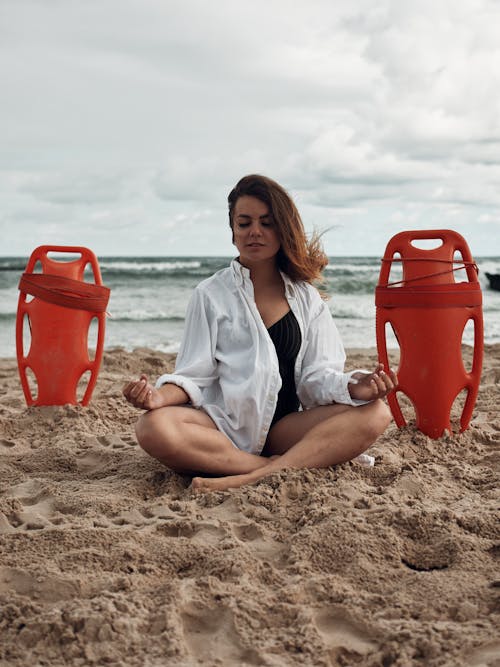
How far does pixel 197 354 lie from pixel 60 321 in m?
1.39

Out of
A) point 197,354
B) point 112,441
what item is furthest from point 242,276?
point 112,441

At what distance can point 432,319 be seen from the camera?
10.9 feet

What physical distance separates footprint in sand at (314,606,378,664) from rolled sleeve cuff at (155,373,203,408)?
112cm

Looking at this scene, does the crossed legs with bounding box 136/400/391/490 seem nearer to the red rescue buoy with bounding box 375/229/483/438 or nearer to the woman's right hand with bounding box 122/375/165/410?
the woman's right hand with bounding box 122/375/165/410

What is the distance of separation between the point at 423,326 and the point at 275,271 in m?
0.78

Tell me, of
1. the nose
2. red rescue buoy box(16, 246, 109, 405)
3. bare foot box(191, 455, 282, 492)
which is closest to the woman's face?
the nose

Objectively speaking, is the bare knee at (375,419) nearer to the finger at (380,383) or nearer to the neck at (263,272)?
the finger at (380,383)

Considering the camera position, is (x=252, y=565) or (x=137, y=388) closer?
A: (x=252, y=565)

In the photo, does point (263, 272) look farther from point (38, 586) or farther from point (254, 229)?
point (38, 586)

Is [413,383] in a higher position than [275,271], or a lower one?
lower

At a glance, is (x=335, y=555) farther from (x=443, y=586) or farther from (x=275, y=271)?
(x=275, y=271)

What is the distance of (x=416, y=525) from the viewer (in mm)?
2295

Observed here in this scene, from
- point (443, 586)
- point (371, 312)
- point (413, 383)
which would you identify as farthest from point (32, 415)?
point (371, 312)

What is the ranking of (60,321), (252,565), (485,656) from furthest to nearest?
(60,321) < (252,565) < (485,656)
